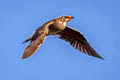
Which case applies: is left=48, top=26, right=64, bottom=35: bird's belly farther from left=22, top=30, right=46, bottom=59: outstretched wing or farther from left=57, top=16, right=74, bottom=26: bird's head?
left=22, top=30, right=46, bottom=59: outstretched wing

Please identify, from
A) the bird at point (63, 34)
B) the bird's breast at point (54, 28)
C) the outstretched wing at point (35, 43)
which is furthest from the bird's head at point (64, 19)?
the outstretched wing at point (35, 43)

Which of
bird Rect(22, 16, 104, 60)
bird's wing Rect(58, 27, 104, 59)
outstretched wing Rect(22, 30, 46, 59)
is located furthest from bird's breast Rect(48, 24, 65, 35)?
outstretched wing Rect(22, 30, 46, 59)

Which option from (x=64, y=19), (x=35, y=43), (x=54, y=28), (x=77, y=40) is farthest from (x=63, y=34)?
(x=35, y=43)

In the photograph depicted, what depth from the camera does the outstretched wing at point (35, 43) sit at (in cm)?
1030

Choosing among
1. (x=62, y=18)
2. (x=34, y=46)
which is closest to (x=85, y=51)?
(x=62, y=18)

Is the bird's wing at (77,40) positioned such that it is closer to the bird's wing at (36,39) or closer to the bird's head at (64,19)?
the bird's head at (64,19)

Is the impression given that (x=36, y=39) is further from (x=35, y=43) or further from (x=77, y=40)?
(x=77, y=40)

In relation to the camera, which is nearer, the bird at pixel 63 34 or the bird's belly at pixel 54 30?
the bird at pixel 63 34

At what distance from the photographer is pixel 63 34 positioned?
13.9 meters

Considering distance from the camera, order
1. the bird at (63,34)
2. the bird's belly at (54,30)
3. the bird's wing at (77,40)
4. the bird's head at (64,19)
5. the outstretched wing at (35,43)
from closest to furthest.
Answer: the outstretched wing at (35,43), the bird at (63,34), the bird's belly at (54,30), the bird's head at (64,19), the bird's wing at (77,40)

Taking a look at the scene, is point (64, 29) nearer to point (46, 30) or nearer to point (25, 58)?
point (46, 30)

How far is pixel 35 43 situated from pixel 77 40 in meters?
3.05

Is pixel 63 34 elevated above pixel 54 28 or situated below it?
above

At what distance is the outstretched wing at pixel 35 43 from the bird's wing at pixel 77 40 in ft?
6.60
